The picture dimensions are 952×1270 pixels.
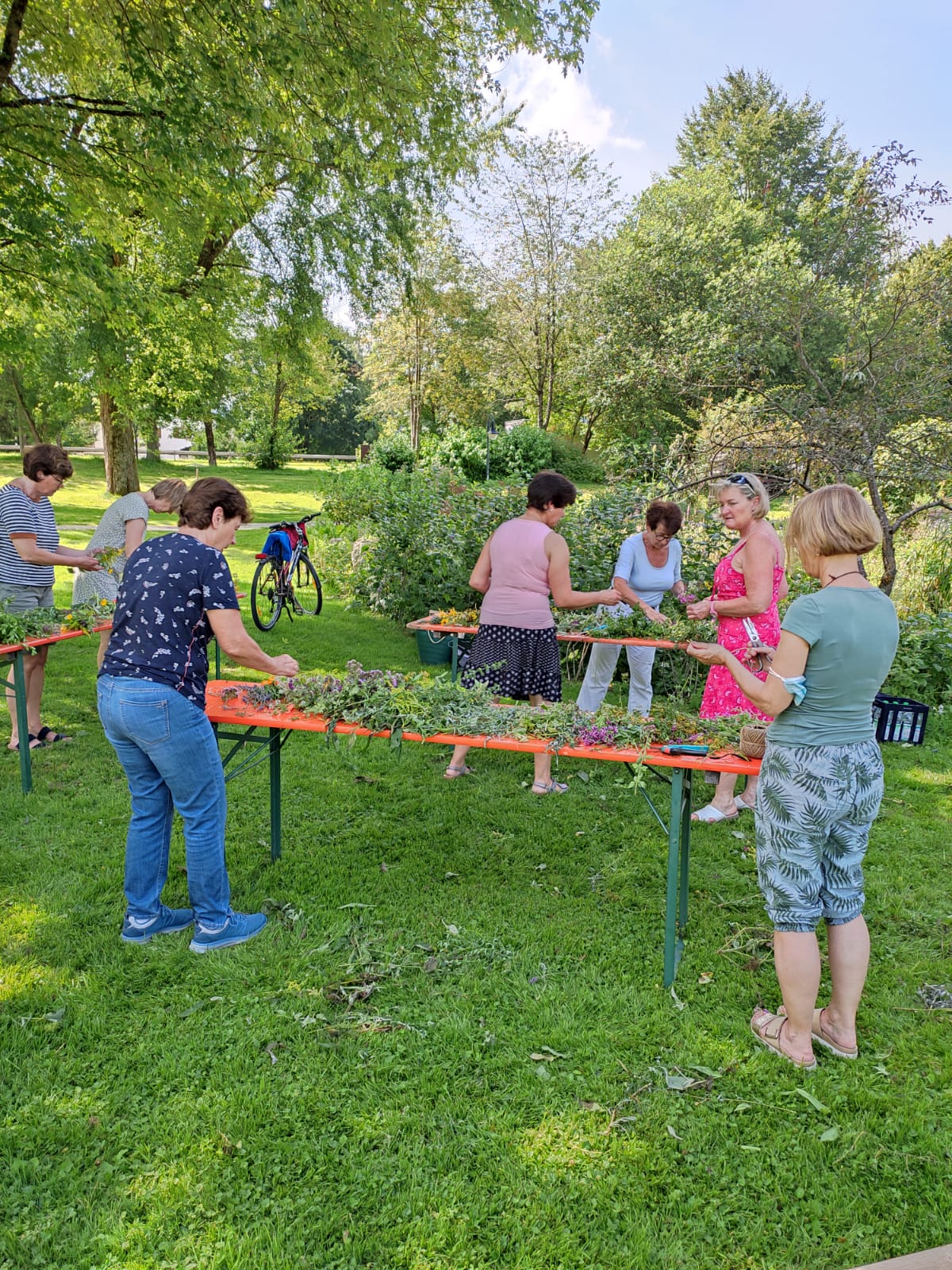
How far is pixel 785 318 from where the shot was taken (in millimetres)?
8828

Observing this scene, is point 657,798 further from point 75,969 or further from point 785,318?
point 785,318

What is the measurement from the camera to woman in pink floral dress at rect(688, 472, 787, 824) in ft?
14.3

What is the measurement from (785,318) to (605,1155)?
8.61m

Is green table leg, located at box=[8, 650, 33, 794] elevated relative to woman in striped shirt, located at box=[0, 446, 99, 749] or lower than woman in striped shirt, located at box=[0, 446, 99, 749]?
lower

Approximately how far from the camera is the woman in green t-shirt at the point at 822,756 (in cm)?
263

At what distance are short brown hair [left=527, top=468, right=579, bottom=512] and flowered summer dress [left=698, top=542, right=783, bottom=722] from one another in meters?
0.97

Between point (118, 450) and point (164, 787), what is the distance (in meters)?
17.5

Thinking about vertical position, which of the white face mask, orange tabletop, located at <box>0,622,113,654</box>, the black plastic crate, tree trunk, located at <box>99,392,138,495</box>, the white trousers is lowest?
the black plastic crate

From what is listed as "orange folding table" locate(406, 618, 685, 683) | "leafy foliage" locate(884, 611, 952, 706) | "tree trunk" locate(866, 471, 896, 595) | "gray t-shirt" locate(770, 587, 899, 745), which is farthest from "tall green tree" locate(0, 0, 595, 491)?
"leafy foliage" locate(884, 611, 952, 706)

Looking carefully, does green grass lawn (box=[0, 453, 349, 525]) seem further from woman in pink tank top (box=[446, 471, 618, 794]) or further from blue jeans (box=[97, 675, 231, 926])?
blue jeans (box=[97, 675, 231, 926])

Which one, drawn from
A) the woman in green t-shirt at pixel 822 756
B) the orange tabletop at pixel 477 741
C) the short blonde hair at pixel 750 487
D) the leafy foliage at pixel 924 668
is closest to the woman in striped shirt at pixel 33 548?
the orange tabletop at pixel 477 741

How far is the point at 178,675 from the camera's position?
10.2 ft

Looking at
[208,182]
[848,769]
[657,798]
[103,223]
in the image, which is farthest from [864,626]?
[103,223]

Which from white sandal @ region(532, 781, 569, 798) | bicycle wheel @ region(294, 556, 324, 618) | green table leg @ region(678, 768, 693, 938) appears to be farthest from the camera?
bicycle wheel @ region(294, 556, 324, 618)
